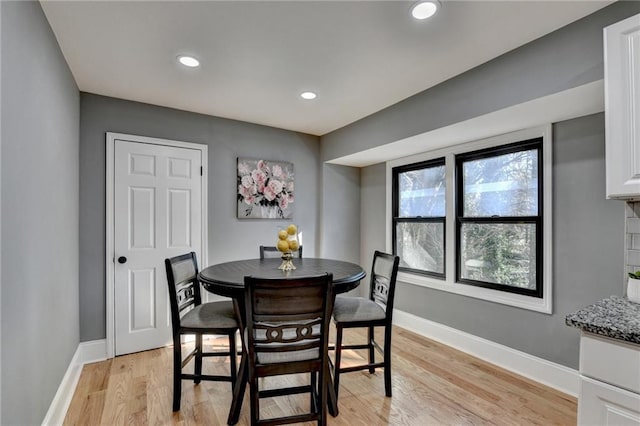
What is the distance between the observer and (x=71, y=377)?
240cm

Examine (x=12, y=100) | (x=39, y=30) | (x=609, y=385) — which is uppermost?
(x=39, y=30)

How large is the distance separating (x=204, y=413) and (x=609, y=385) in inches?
85.3

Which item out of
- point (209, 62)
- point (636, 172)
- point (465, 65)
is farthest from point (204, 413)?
point (465, 65)

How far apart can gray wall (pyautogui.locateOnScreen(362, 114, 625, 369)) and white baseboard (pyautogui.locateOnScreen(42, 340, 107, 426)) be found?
129 inches

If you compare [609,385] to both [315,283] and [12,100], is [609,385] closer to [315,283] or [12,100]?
[315,283]

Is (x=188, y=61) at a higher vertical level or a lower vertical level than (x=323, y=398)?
higher

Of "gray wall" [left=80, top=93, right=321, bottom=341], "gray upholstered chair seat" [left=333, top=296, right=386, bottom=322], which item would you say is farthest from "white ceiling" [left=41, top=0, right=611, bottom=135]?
"gray upholstered chair seat" [left=333, top=296, right=386, bottom=322]

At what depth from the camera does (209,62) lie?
2350mm

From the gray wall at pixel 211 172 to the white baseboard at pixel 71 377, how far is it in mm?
87

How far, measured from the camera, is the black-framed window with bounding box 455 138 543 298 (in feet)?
8.79

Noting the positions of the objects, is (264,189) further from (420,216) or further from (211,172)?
(420,216)

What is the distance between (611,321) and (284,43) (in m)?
2.22

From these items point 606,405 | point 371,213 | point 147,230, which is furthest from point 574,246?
point 147,230

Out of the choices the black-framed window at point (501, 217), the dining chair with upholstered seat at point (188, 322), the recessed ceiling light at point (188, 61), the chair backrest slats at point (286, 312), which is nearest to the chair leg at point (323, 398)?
the chair backrest slats at point (286, 312)
